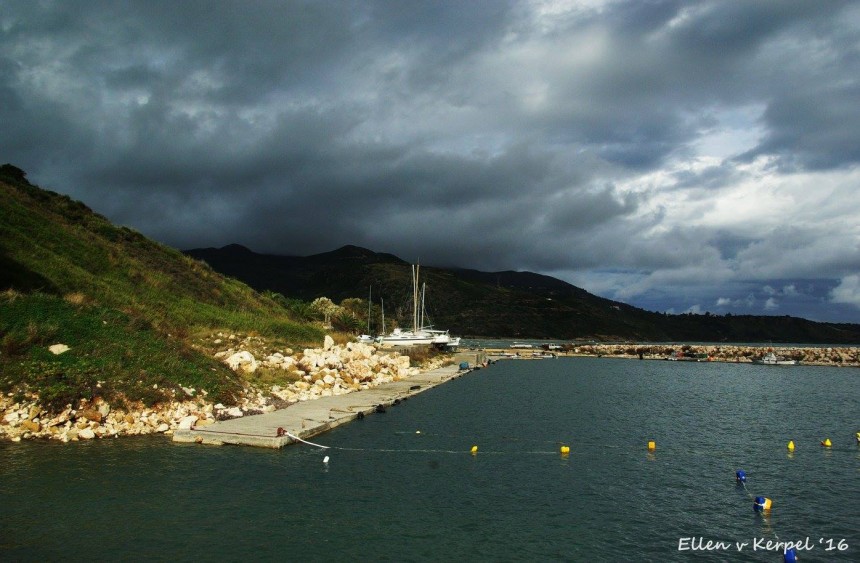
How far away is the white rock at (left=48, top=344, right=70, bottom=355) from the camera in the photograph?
69.6 ft

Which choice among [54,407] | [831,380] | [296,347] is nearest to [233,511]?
[54,407]

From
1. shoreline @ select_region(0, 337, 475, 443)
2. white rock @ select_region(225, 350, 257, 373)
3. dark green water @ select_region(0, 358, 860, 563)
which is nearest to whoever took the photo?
dark green water @ select_region(0, 358, 860, 563)

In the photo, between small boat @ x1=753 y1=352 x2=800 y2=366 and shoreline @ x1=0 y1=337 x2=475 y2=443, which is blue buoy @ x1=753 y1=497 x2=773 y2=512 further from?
small boat @ x1=753 y1=352 x2=800 y2=366

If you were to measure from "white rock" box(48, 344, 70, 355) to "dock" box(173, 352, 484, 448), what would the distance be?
570cm

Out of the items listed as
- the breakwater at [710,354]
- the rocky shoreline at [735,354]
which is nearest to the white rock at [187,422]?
the breakwater at [710,354]

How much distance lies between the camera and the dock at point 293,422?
19719mm

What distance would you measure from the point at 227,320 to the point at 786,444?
1290 inches

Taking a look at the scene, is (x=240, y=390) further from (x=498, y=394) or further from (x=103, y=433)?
(x=498, y=394)

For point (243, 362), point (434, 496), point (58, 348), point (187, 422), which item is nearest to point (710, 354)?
point (243, 362)

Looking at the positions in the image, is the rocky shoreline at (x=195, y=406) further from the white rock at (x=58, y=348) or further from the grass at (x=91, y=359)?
the white rock at (x=58, y=348)

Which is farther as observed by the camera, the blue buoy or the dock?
the dock

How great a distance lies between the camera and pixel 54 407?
1941 cm

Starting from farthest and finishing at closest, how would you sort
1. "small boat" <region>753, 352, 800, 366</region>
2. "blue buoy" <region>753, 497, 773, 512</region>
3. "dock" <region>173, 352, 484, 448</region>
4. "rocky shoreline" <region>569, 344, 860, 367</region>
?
"rocky shoreline" <region>569, 344, 860, 367</region> < "small boat" <region>753, 352, 800, 366</region> < "dock" <region>173, 352, 484, 448</region> < "blue buoy" <region>753, 497, 773, 512</region>

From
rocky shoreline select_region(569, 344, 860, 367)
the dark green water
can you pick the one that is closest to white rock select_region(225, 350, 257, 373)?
the dark green water
